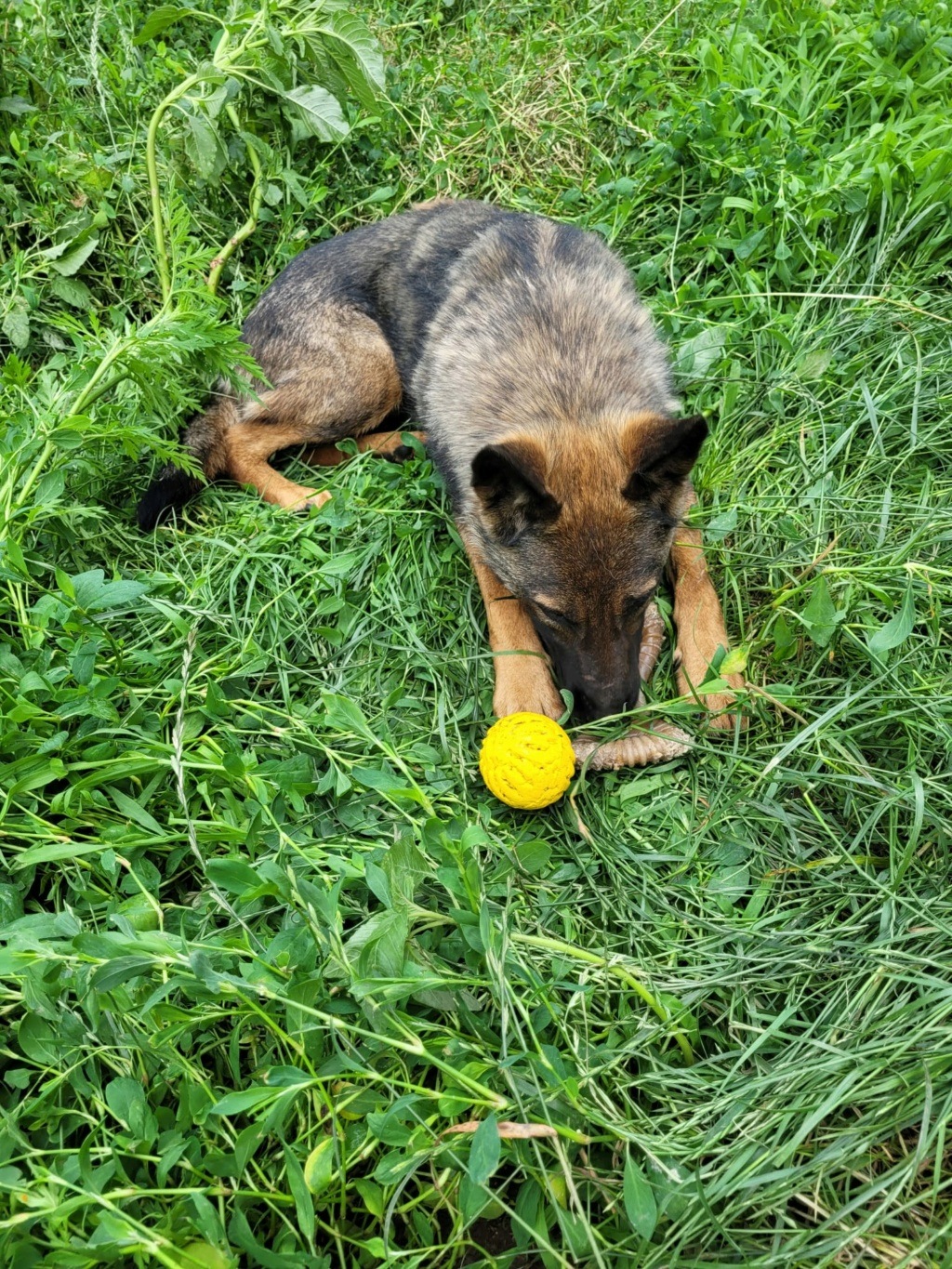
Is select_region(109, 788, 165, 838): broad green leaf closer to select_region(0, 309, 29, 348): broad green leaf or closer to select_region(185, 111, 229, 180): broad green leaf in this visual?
select_region(0, 309, 29, 348): broad green leaf

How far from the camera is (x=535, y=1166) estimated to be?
2.05 meters

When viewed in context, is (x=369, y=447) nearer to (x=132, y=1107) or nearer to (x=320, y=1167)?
(x=132, y=1107)

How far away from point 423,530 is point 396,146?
2647 millimetres

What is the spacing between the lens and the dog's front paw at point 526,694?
3229 millimetres

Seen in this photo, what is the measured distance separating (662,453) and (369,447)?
2.00 metres

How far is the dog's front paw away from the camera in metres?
3.23

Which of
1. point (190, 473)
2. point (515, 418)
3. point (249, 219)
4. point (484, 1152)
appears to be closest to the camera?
point (484, 1152)

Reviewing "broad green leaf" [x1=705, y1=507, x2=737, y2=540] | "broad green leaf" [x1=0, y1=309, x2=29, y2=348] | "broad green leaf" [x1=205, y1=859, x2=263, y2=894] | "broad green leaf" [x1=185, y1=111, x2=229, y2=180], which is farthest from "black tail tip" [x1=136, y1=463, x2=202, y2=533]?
"broad green leaf" [x1=705, y1=507, x2=737, y2=540]

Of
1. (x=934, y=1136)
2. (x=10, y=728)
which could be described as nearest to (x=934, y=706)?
(x=934, y=1136)

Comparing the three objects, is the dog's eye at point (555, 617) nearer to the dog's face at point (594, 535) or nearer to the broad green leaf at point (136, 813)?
the dog's face at point (594, 535)

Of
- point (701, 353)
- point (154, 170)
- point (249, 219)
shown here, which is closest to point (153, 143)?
point (154, 170)

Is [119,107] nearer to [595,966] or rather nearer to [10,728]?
[10,728]

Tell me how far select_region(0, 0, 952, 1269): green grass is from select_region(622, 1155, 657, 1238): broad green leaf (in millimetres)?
11

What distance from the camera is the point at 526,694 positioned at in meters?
3.25
